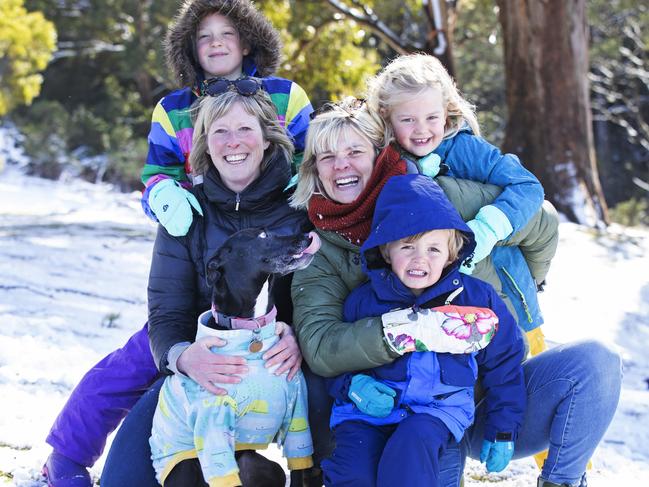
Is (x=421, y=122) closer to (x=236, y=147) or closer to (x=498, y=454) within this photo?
(x=236, y=147)

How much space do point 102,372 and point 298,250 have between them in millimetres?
1036

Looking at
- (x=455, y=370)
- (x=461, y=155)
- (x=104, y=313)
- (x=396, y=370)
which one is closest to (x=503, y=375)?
(x=455, y=370)

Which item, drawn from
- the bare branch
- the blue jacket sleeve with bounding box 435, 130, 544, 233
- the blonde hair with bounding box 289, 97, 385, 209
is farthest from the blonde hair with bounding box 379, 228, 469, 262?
the bare branch

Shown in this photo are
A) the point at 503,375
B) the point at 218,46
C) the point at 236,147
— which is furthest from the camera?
the point at 218,46

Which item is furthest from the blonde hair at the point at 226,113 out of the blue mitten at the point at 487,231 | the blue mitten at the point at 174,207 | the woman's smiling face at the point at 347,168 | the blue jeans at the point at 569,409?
the blue jeans at the point at 569,409

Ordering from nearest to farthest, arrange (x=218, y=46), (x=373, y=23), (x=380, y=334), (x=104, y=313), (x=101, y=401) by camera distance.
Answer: (x=380, y=334)
(x=101, y=401)
(x=218, y=46)
(x=104, y=313)
(x=373, y=23)

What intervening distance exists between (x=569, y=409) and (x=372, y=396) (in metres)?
0.65

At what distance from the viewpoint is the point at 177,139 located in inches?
132

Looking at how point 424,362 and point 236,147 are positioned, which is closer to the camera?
point 424,362

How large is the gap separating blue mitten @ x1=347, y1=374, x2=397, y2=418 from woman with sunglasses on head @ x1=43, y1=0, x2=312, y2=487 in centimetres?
88

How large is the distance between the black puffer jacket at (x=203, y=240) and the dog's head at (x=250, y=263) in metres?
0.27

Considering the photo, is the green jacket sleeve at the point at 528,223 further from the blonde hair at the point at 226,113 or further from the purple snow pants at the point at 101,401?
the purple snow pants at the point at 101,401

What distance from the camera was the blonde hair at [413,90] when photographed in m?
2.88

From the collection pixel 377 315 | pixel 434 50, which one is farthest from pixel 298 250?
pixel 434 50
